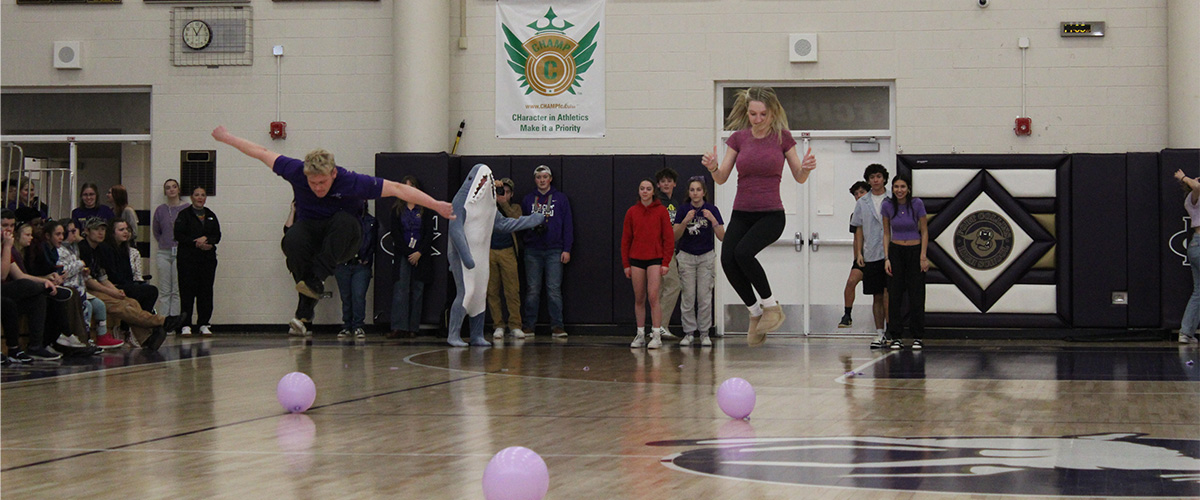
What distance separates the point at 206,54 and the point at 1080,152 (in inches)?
426

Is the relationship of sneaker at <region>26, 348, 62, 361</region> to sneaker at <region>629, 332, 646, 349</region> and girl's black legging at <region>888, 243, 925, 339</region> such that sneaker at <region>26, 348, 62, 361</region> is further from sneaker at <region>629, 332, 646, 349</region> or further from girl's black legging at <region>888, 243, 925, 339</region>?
girl's black legging at <region>888, 243, 925, 339</region>

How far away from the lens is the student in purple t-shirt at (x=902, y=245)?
11.2 meters

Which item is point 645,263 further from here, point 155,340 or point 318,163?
point 155,340

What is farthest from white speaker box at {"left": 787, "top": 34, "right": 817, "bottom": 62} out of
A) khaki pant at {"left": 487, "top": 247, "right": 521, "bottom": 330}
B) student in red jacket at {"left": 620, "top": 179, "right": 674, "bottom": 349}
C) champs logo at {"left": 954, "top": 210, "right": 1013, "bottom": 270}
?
khaki pant at {"left": 487, "top": 247, "right": 521, "bottom": 330}

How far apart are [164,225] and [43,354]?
16.1 ft

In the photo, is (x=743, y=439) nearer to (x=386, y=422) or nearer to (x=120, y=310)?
(x=386, y=422)

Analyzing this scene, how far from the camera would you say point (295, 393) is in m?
5.95

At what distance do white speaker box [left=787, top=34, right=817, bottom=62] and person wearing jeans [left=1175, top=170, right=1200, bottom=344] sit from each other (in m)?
4.25

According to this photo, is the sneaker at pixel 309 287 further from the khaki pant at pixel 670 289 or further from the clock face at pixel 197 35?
the clock face at pixel 197 35

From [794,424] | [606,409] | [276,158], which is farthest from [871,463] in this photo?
[276,158]

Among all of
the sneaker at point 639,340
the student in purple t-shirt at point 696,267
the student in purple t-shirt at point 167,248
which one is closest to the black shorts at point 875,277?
the student in purple t-shirt at point 696,267

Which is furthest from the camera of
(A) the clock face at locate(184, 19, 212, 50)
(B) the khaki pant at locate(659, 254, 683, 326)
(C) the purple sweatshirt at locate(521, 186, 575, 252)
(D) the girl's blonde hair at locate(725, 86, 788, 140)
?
(A) the clock face at locate(184, 19, 212, 50)

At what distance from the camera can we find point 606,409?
20.2ft

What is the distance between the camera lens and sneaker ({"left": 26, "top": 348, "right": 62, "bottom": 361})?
9.28 meters
